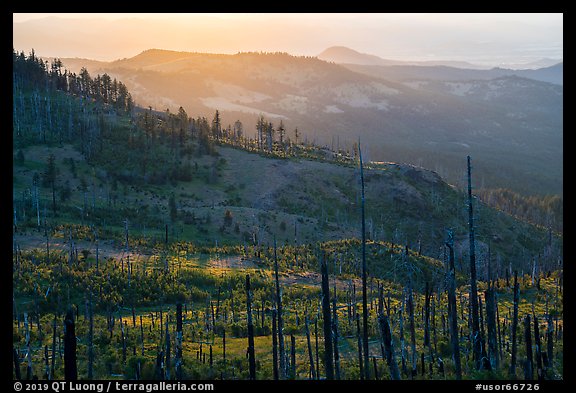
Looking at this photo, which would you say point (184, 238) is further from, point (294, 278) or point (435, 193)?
point (435, 193)

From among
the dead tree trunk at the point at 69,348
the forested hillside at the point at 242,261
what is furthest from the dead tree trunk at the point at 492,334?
the dead tree trunk at the point at 69,348

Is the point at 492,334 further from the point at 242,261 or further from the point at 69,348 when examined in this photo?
the point at 242,261

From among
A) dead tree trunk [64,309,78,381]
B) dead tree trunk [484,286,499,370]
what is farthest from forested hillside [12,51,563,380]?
dead tree trunk [484,286,499,370]

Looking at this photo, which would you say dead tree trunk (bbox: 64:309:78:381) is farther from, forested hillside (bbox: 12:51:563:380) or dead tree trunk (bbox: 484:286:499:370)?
dead tree trunk (bbox: 484:286:499:370)

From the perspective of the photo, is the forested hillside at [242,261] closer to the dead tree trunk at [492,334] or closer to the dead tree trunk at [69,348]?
the dead tree trunk at [69,348]

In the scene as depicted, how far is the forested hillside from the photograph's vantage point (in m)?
29.5

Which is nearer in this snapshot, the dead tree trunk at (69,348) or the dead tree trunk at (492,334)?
the dead tree trunk at (69,348)

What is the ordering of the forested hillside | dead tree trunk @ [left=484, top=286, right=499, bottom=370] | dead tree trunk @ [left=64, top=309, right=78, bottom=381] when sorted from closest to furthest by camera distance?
dead tree trunk @ [left=64, top=309, right=78, bottom=381], dead tree trunk @ [left=484, top=286, right=499, bottom=370], the forested hillside

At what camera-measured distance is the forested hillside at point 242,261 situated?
29516 millimetres

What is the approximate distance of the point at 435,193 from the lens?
13438cm

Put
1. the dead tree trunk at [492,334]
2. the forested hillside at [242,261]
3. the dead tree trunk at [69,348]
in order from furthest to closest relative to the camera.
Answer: the forested hillside at [242,261]
the dead tree trunk at [492,334]
the dead tree trunk at [69,348]

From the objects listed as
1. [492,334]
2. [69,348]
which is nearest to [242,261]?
[492,334]

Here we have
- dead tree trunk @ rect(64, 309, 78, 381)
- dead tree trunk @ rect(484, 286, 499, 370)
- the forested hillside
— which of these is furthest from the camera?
the forested hillside
